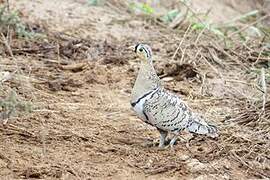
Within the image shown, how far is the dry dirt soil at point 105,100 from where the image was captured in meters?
4.70

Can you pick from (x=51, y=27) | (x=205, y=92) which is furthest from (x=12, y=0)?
(x=205, y=92)

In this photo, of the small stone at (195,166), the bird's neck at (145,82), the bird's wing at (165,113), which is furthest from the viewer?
the bird's neck at (145,82)

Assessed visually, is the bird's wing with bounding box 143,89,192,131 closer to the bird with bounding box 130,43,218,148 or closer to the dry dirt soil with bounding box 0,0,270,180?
the bird with bounding box 130,43,218,148

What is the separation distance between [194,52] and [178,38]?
717 mm

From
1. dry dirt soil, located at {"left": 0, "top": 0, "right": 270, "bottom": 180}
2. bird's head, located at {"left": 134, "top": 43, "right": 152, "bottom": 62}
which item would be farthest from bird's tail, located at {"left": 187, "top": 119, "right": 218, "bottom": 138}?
bird's head, located at {"left": 134, "top": 43, "right": 152, "bottom": 62}

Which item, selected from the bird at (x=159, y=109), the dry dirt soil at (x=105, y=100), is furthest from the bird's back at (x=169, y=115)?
the dry dirt soil at (x=105, y=100)

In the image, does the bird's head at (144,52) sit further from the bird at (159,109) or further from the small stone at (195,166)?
the small stone at (195,166)

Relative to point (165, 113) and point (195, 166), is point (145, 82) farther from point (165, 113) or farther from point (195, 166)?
point (195, 166)

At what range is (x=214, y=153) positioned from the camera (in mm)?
4988

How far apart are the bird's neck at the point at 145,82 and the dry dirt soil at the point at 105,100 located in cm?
38

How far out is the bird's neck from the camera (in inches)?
200

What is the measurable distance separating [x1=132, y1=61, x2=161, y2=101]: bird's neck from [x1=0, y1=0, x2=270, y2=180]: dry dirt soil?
385 millimetres

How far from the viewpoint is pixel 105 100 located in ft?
20.8

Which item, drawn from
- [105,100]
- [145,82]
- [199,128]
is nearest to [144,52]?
[145,82]
